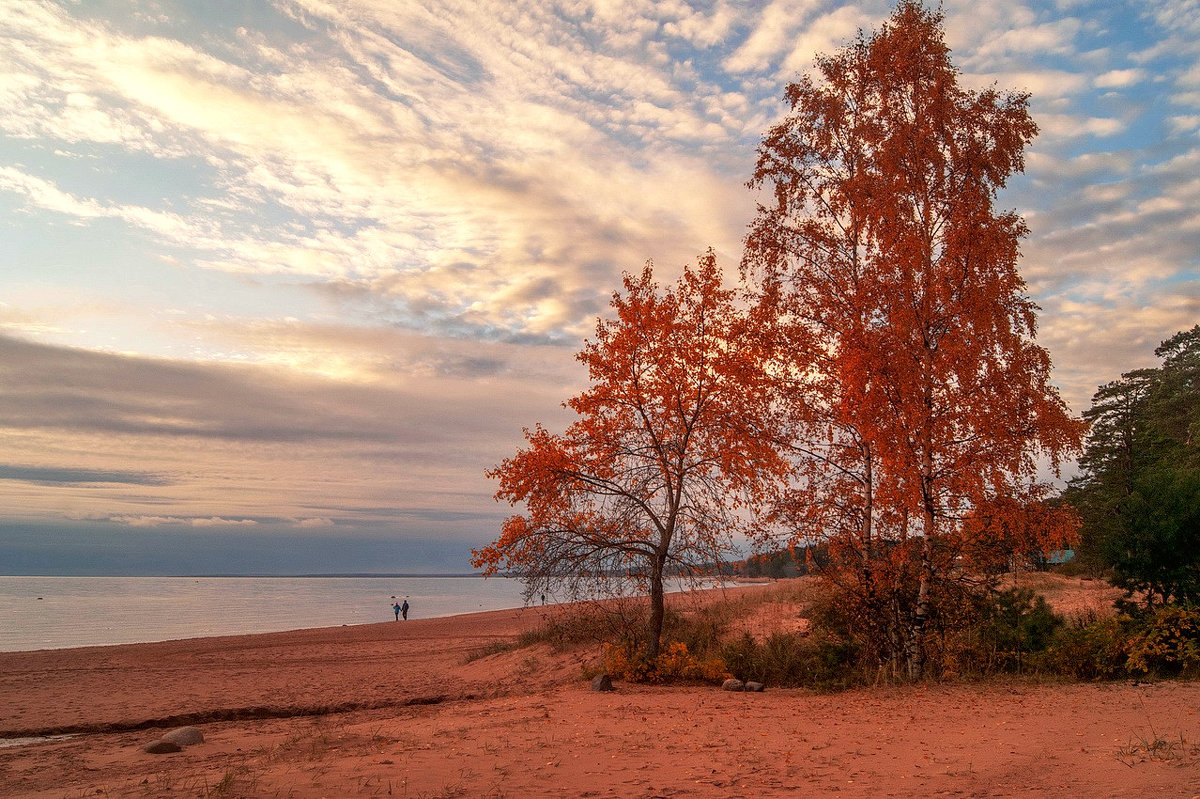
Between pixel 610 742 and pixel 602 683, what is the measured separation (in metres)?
4.86

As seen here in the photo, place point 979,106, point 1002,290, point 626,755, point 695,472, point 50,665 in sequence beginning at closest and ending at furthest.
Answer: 1. point 626,755
2. point 1002,290
3. point 979,106
4. point 695,472
5. point 50,665

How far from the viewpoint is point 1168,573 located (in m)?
13.5

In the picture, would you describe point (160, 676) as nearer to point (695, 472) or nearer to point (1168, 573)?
point (695, 472)

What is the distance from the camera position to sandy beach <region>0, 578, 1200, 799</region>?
7.50 metres

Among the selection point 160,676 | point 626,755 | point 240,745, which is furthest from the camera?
point 160,676

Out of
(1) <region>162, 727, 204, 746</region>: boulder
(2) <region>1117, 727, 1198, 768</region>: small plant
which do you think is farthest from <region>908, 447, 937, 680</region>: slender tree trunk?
(1) <region>162, 727, 204, 746</region>: boulder

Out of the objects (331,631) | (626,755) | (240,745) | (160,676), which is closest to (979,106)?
(626,755)

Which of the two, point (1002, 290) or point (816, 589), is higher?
point (1002, 290)

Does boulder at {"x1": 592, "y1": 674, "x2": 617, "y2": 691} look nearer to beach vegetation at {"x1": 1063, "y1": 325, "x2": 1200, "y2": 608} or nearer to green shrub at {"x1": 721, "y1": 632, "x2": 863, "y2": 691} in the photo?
green shrub at {"x1": 721, "y1": 632, "x2": 863, "y2": 691}

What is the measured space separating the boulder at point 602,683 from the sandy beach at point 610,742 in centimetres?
20

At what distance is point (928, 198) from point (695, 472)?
710 cm

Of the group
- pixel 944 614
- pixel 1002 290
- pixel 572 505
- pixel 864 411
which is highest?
pixel 1002 290

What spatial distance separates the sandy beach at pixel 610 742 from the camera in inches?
295

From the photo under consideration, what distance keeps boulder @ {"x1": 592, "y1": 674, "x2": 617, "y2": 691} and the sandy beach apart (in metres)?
0.20
